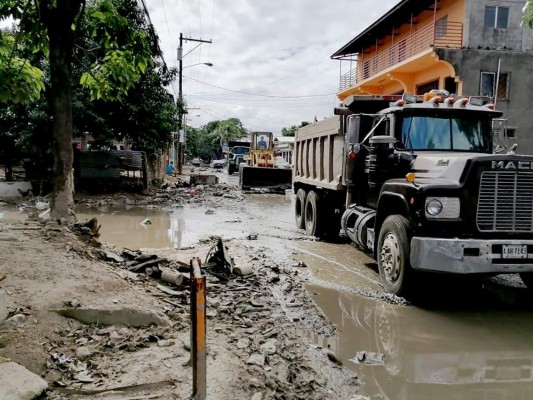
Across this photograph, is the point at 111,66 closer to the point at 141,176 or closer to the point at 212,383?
the point at 212,383

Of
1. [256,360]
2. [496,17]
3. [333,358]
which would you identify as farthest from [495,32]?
[256,360]

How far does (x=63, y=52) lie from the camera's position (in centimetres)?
725

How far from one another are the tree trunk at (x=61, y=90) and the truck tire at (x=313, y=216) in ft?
17.2

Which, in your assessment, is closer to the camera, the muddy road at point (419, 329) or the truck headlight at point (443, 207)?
the muddy road at point (419, 329)

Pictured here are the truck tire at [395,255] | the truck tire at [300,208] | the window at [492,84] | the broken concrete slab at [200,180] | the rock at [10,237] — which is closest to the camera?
the truck tire at [395,255]

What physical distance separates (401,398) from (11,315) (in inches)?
131

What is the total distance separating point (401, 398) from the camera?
147 inches

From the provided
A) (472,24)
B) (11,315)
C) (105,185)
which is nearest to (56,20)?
(11,315)

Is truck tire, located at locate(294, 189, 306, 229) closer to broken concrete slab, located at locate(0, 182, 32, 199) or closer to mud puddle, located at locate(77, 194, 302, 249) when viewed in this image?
mud puddle, located at locate(77, 194, 302, 249)

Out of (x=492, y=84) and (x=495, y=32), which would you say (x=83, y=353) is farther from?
(x=495, y=32)

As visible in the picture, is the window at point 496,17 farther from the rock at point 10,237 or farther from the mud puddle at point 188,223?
the rock at point 10,237

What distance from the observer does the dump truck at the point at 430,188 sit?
5.30 metres

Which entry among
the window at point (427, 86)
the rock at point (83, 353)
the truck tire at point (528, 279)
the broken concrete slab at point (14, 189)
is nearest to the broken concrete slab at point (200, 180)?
the broken concrete slab at point (14, 189)

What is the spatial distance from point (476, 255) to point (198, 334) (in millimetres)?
3597
